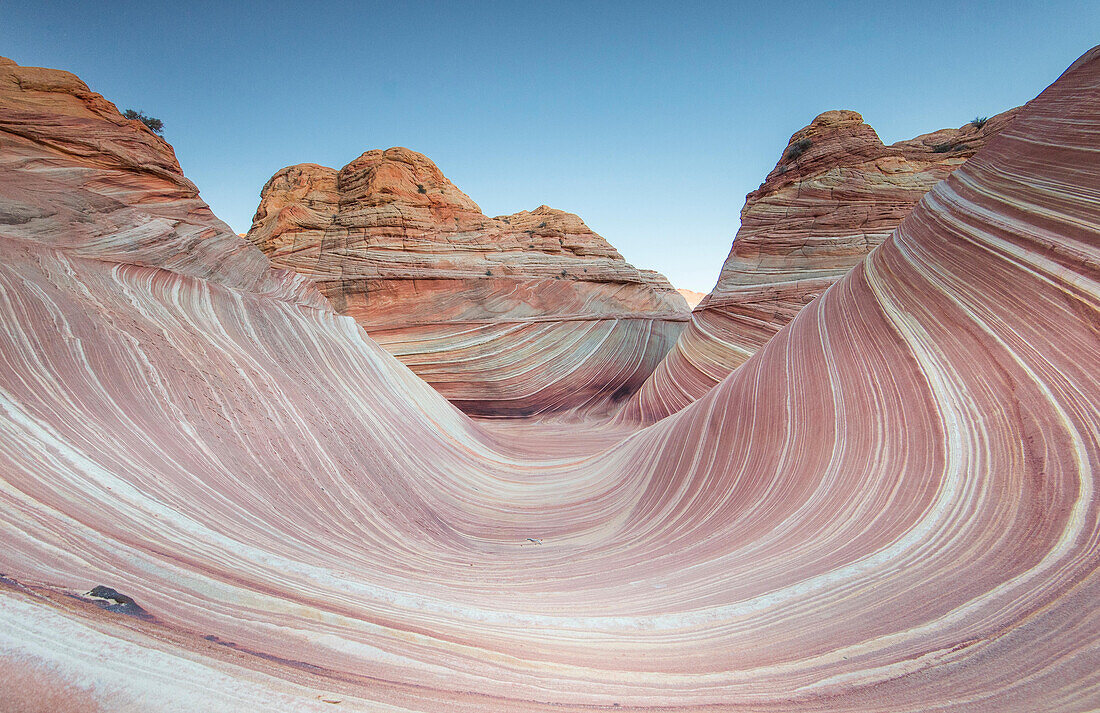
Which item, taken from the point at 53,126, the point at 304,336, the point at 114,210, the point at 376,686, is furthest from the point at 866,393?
the point at 53,126

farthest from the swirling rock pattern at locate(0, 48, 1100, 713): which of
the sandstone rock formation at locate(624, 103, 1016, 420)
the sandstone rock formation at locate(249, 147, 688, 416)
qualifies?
the sandstone rock formation at locate(249, 147, 688, 416)

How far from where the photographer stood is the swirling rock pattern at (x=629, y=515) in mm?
946

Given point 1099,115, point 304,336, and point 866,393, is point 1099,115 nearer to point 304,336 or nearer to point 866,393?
point 866,393

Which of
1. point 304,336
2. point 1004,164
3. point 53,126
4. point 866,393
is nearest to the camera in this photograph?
point 866,393

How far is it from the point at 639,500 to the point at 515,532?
2.54 feet

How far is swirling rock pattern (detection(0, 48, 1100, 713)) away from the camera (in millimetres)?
946

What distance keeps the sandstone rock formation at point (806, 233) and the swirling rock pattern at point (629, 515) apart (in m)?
3.83

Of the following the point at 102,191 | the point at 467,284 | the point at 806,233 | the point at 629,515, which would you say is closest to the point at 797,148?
the point at 806,233

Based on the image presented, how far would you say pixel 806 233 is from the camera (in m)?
7.68

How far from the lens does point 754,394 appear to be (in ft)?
9.98

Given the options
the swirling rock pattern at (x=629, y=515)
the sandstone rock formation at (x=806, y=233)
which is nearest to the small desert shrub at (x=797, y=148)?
the sandstone rock formation at (x=806, y=233)

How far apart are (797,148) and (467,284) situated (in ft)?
19.2

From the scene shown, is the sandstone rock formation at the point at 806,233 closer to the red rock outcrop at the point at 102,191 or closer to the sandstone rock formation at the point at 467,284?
the sandstone rock formation at the point at 467,284

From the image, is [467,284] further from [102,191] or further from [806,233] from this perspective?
[102,191]
